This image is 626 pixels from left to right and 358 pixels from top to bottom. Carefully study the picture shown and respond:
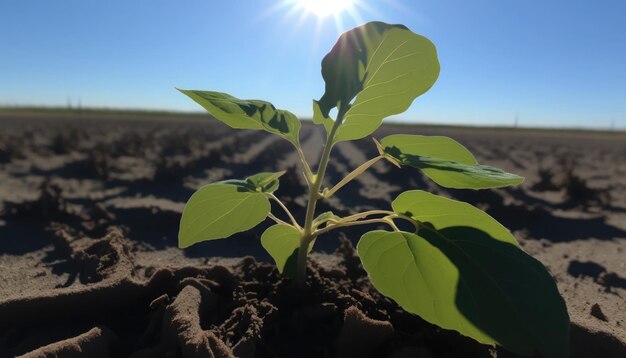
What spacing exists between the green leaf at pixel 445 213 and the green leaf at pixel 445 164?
2.0 inches

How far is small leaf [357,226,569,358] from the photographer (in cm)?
79

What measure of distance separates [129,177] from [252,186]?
152 inches

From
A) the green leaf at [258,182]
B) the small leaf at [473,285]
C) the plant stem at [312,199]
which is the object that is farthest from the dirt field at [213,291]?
the green leaf at [258,182]

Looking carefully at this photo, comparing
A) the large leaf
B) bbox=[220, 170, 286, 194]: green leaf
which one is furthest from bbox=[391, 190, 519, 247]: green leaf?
bbox=[220, 170, 286, 194]: green leaf

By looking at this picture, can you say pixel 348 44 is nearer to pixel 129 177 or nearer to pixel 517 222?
pixel 517 222

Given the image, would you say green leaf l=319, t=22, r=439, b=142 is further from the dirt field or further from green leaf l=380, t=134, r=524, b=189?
the dirt field

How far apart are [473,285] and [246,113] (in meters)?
0.64

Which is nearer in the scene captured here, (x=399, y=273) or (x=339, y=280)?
(x=399, y=273)

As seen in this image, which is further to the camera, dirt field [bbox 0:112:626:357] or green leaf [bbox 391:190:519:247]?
dirt field [bbox 0:112:626:357]

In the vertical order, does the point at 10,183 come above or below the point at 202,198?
below

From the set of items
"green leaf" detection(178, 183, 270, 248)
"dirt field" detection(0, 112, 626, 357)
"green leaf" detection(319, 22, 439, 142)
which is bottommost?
"dirt field" detection(0, 112, 626, 357)

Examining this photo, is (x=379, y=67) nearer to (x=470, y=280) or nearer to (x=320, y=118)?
(x=320, y=118)

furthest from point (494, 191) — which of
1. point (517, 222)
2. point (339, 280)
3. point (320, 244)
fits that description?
point (339, 280)

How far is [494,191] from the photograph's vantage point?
395 centimetres
